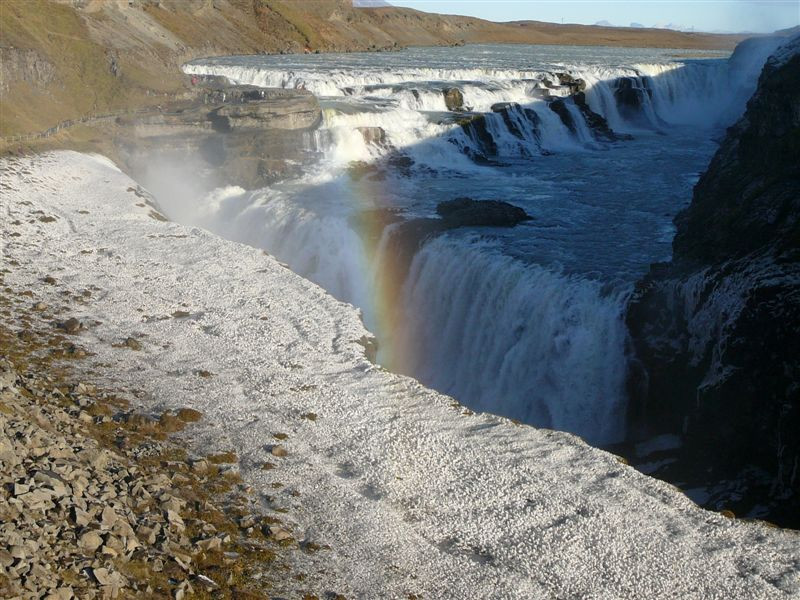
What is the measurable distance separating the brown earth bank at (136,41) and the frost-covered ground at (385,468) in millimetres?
22227

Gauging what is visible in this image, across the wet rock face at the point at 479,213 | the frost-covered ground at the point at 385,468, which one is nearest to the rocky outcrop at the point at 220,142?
the wet rock face at the point at 479,213

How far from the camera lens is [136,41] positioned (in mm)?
54156

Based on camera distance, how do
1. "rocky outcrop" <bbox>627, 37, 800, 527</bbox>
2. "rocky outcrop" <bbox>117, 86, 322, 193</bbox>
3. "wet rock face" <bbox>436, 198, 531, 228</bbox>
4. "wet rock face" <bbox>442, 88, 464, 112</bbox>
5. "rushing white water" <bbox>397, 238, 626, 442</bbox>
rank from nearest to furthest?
"rocky outcrop" <bbox>627, 37, 800, 527</bbox> → "rushing white water" <bbox>397, 238, 626, 442</bbox> → "wet rock face" <bbox>436, 198, 531, 228</bbox> → "rocky outcrop" <bbox>117, 86, 322, 193</bbox> → "wet rock face" <bbox>442, 88, 464, 112</bbox>

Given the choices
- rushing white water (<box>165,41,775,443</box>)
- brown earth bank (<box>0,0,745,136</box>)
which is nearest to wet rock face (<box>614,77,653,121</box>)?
rushing white water (<box>165,41,775,443</box>)

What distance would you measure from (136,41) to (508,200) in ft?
106

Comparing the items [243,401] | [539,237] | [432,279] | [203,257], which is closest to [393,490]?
[243,401]

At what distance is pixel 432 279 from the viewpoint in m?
24.7

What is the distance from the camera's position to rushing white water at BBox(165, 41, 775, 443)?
21.2m

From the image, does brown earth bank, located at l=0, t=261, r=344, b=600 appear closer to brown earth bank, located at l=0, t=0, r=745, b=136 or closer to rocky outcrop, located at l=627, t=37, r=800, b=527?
rocky outcrop, located at l=627, t=37, r=800, b=527

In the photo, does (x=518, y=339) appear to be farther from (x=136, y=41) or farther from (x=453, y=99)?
(x=136, y=41)

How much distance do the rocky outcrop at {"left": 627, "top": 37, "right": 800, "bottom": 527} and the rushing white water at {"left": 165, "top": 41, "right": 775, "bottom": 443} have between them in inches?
43.4

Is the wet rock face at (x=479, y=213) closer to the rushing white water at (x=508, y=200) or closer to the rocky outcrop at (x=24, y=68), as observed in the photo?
the rushing white water at (x=508, y=200)

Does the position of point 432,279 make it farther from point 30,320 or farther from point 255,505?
point 255,505

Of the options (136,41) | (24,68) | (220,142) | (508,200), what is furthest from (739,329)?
(136,41)
